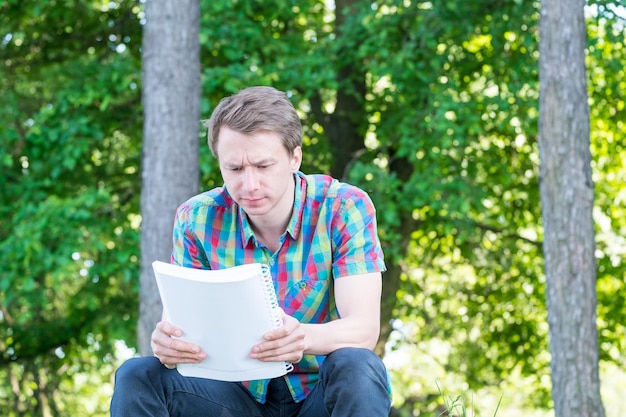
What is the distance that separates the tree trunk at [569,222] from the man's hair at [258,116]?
11.6ft

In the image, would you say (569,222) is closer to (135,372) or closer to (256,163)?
(256,163)

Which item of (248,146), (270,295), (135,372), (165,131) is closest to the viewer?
(270,295)

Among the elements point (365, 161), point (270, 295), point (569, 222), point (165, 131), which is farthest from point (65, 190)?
point (270, 295)

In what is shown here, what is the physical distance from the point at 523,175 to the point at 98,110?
4.15 metres

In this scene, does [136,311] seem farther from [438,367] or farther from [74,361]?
[438,367]

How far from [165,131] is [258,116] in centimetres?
418

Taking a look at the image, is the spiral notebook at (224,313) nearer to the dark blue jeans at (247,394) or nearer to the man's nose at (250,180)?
the dark blue jeans at (247,394)

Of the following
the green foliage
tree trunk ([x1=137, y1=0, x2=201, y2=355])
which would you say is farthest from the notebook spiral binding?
the green foliage

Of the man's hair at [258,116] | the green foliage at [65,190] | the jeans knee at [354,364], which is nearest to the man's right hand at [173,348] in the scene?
the jeans knee at [354,364]

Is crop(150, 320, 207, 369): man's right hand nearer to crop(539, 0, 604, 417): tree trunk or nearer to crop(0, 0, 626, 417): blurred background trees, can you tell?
crop(539, 0, 604, 417): tree trunk

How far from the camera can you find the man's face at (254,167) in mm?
2652

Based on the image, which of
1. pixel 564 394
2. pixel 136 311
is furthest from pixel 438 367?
pixel 564 394

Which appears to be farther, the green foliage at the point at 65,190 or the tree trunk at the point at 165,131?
the green foliage at the point at 65,190

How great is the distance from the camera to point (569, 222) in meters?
5.93
